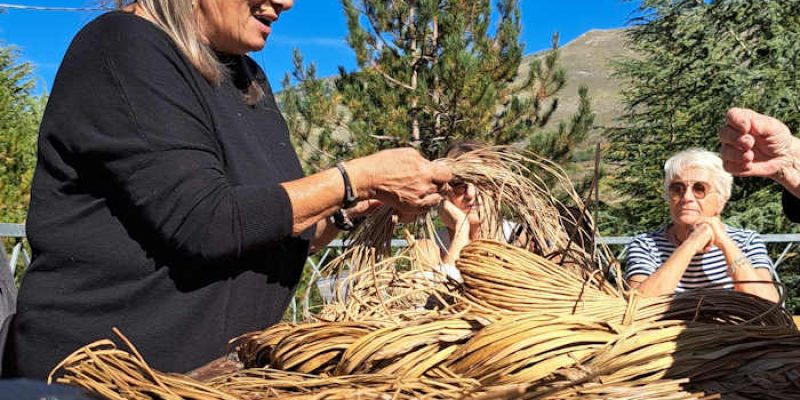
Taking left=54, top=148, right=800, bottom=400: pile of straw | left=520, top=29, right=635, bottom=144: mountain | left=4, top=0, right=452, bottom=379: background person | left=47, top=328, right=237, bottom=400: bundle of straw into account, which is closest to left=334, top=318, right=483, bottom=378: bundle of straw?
left=54, top=148, right=800, bottom=400: pile of straw

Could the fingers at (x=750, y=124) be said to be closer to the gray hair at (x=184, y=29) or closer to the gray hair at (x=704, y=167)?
the gray hair at (x=184, y=29)

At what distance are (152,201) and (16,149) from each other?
709 cm

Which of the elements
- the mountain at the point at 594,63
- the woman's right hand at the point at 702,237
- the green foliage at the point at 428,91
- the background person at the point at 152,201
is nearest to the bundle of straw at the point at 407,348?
the background person at the point at 152,201

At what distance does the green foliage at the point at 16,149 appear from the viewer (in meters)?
6.71

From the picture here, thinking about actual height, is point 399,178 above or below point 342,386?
above

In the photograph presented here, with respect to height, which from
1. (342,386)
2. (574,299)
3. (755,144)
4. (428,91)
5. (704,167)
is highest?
(428,91)

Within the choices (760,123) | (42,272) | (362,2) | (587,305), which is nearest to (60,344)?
(42,272)

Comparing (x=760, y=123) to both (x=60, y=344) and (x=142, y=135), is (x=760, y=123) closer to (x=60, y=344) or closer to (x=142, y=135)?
(x=142, y=135)

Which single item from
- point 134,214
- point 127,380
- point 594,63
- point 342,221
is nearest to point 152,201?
point 134,214

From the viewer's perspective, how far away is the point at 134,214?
4.02 ft

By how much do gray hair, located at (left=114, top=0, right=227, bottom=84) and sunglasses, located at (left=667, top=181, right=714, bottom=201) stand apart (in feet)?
6.79

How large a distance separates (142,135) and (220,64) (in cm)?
34

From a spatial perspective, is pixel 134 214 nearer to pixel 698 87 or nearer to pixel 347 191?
pixel 347 191

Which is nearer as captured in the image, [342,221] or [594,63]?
[342,221]
